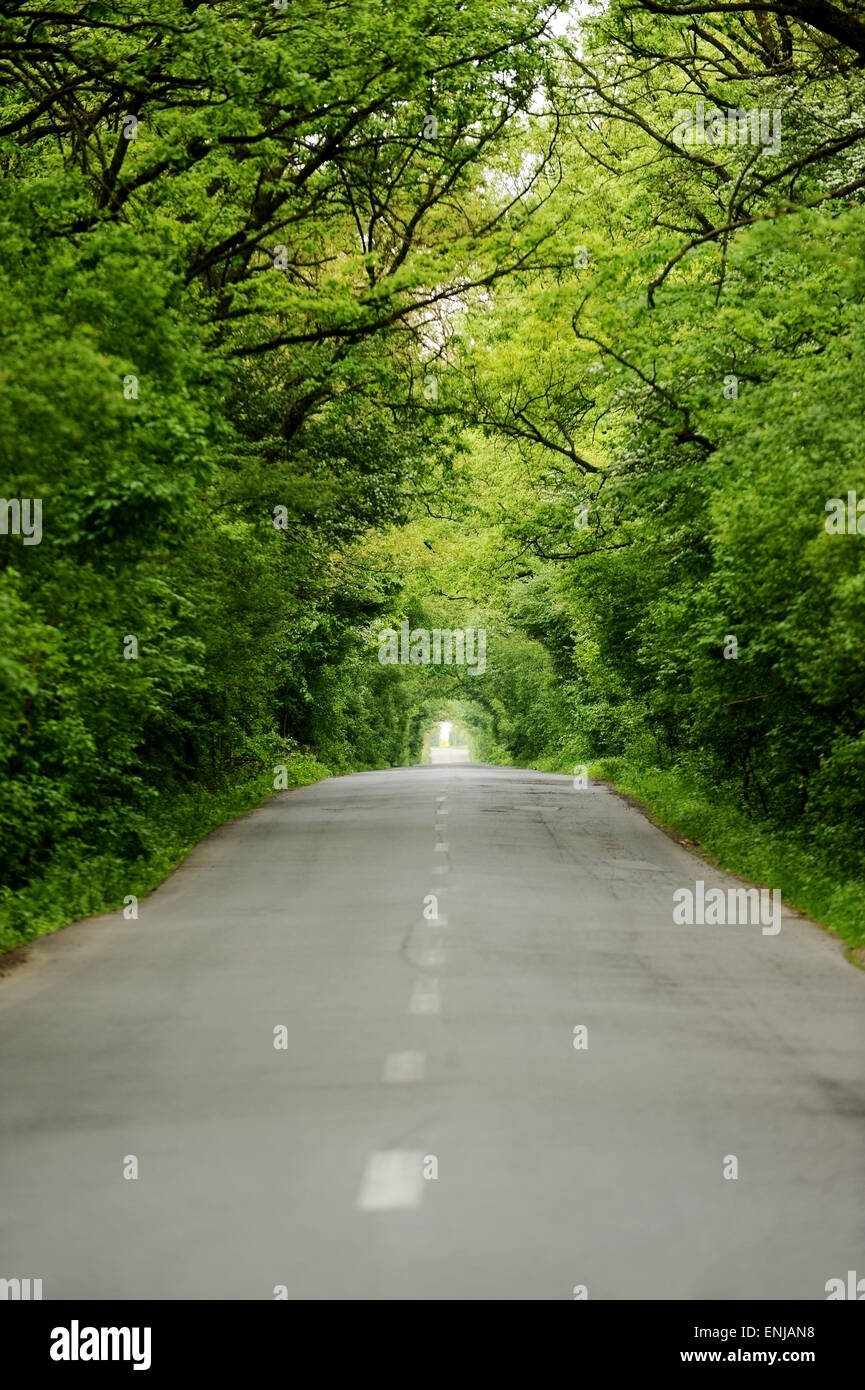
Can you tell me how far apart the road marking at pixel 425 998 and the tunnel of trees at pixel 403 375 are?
3.47m

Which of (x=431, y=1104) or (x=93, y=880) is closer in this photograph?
(x=431, y=1104)

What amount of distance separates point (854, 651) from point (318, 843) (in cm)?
930

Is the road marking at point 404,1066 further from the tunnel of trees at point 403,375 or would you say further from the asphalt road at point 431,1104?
the tunnel of trees at point 403,375

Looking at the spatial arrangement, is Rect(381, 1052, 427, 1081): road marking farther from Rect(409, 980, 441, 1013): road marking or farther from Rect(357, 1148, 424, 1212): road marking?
Rect(357, 1148, 424, 1212): road marking

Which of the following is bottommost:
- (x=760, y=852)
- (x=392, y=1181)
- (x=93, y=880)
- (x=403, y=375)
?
(x=392, y=1181)

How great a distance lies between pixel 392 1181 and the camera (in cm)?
654

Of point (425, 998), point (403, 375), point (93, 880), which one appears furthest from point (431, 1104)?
point (403, 375)

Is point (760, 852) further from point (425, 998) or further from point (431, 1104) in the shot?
point (431, 1104)

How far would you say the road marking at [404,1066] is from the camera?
838 cm

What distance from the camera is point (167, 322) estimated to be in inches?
638

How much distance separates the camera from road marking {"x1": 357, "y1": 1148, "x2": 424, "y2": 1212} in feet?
20.5

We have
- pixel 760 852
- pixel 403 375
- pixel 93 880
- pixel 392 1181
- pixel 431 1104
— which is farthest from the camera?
pixel 403 375

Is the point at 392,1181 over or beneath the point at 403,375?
beneath

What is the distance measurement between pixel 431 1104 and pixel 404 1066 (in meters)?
0.80
